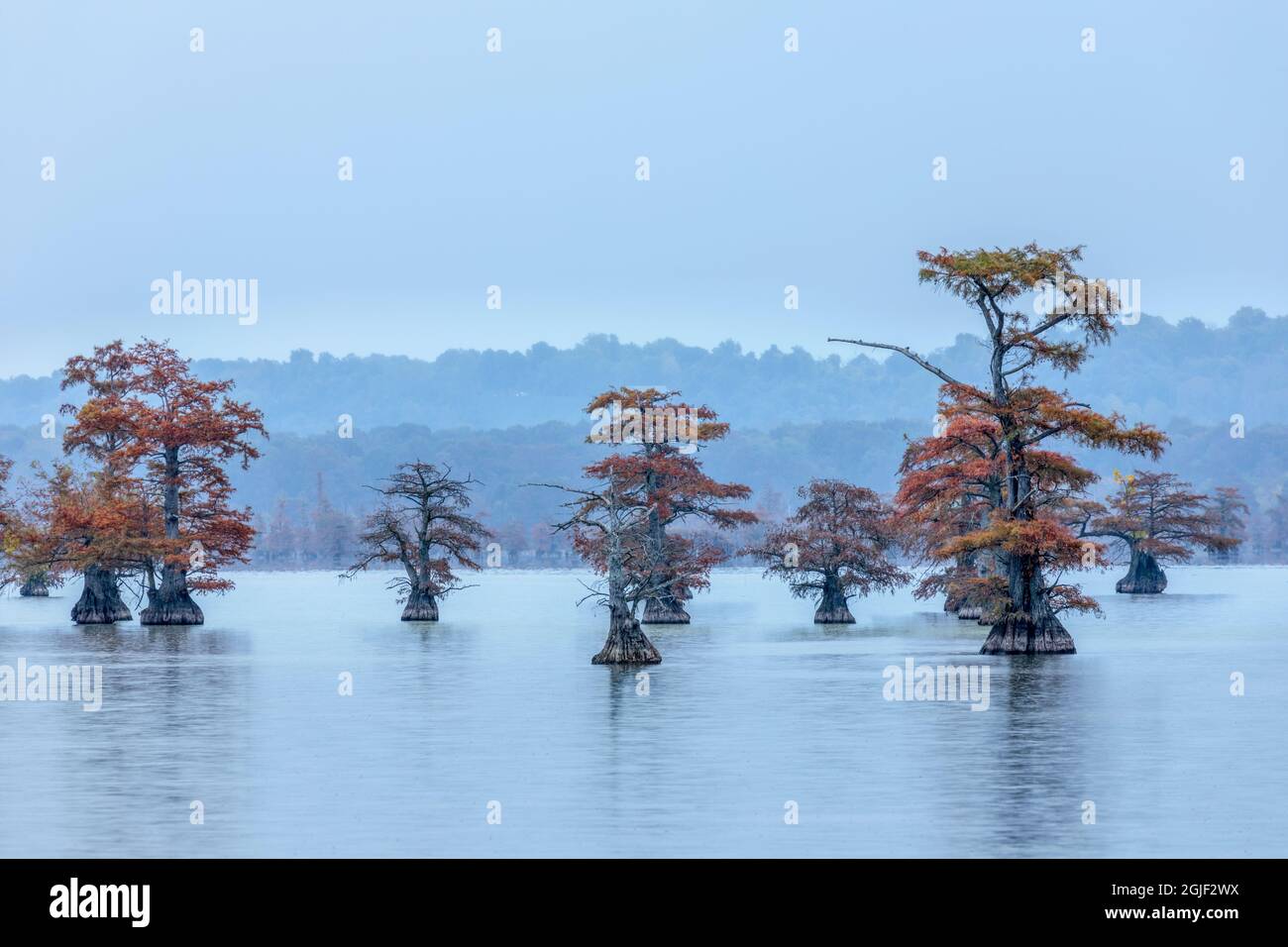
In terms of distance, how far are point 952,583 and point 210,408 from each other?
32.6m

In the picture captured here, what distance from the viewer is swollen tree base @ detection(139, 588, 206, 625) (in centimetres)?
7931

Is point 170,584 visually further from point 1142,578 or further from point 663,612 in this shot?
point 1142,578

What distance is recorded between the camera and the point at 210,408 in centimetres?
7838

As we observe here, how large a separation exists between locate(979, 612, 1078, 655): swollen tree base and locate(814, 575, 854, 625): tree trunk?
2509 centimetres

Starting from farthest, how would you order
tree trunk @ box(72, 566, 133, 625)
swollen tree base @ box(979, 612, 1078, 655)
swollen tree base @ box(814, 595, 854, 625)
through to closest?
1. swollen tree base @ box(814, 595, 854, 625)
2. tree trunk @ box(72, 566, 133, 625)
3. swollen tree base @ box(979, 612, 1078, 655)

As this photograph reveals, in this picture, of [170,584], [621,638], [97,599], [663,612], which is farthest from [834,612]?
[97,599]

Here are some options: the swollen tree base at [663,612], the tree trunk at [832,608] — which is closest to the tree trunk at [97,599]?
the swollen tree base at [663,612]

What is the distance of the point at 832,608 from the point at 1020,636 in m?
29.1

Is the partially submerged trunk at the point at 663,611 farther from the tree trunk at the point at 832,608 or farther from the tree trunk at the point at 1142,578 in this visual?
the tree trunk at the point at 1142,578

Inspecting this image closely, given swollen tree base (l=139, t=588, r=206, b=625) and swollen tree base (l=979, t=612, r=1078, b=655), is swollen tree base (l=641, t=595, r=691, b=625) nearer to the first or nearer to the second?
swollen tree base (l=139, t=588, r=206, b=625)

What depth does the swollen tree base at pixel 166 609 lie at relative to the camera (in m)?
79.3

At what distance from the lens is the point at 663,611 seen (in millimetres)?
81688

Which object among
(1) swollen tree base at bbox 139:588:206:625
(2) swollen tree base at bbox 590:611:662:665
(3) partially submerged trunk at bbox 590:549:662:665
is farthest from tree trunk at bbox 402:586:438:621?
(2) swollen tree base at bbox 590:611:662:665
